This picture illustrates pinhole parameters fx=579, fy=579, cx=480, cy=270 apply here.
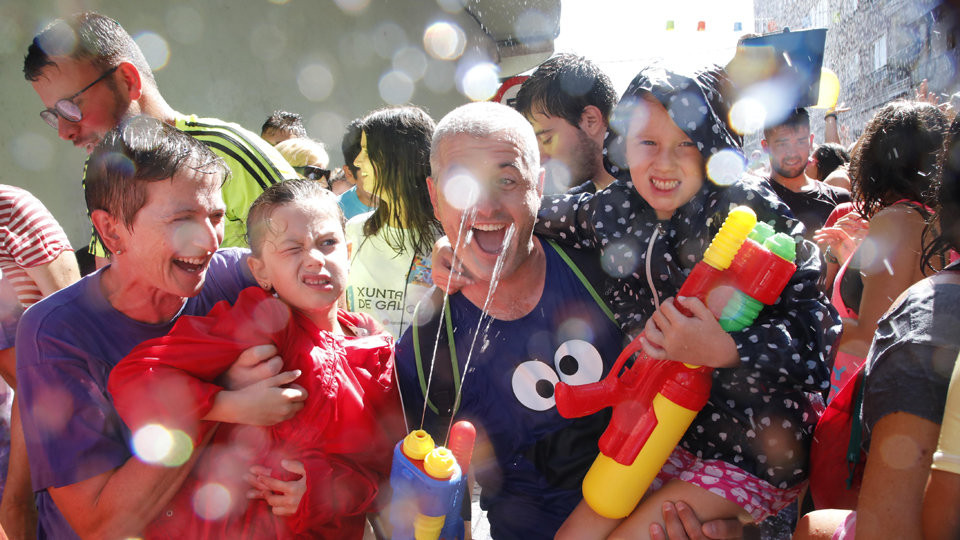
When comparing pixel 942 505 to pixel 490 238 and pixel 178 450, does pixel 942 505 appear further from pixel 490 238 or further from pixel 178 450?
pixel 178 450

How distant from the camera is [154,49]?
18.4ft

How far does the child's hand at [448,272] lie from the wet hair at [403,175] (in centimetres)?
93

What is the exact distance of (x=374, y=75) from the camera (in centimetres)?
965

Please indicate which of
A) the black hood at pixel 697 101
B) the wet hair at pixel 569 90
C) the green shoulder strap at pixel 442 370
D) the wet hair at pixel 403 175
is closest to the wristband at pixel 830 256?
the wet hair at pixel 569 90

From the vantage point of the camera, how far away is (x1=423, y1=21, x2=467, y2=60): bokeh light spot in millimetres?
11594

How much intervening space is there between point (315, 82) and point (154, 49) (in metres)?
2.74

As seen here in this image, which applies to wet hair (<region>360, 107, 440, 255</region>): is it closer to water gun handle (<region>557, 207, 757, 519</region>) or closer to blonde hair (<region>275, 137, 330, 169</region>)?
water gun handle (<region>557, 207, 757, 519</region>)

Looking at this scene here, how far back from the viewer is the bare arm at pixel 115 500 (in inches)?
63.3

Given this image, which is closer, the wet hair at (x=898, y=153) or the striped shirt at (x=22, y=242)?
the striped shirt at (x=22, y=242)

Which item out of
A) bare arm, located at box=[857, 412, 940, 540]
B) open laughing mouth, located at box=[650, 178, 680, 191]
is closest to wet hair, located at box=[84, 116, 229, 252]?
open laughing mouth, located at box=[650, 178, 680, 191]

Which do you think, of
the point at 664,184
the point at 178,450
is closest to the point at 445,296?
the point at 664,184

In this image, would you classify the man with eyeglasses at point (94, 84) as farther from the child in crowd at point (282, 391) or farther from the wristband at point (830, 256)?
the wristband at point (830, 256)

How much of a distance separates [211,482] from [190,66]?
560 cm

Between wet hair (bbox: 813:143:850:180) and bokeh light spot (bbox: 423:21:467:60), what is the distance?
770cm
